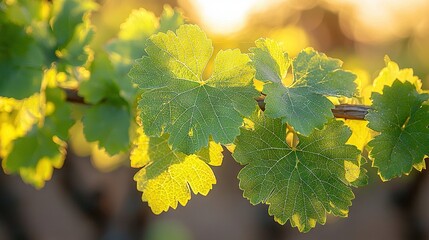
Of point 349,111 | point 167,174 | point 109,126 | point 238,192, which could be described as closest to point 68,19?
point 109,126

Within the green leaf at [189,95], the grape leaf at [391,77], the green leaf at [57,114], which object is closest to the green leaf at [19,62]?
the green leaf at [57,114]

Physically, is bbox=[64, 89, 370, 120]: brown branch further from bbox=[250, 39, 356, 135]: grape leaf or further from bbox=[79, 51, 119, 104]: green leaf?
bbox=[79, 51, 119, 104]: green leaf

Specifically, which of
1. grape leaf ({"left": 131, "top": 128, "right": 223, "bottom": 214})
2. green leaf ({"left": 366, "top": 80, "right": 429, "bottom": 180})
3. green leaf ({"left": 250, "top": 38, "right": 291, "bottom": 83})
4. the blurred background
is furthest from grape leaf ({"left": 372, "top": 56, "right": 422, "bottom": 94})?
the blurred background

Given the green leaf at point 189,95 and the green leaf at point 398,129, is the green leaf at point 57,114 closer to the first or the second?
the green leaf at point 189,95

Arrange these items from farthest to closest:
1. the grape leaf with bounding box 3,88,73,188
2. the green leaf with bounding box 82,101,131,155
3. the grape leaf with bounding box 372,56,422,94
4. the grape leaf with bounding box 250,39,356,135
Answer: the grape leaf with bounding box 3,88,73,188 < the green leaf with bounding box 82,101,131,155 < the grape leaf with bounding box 372,56,422,94 < the grape leaf with bounding box 250,39,356,135

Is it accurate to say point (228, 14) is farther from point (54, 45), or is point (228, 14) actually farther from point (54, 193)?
point (54, 193)

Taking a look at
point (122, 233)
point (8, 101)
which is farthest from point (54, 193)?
point (8, 101)

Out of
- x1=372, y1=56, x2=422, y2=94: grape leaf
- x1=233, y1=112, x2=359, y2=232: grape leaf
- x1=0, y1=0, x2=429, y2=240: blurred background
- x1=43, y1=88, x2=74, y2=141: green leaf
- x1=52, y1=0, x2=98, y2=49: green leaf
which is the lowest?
x1=0, y1=0, x2=429, y2=240: blurred background
